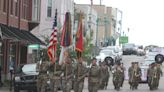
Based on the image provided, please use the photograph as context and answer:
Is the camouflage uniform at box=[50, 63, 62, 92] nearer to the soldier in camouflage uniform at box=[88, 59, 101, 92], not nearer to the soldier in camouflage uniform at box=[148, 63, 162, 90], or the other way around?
the soldier in camouflage uniform at box=[88, 59, 101, 92]

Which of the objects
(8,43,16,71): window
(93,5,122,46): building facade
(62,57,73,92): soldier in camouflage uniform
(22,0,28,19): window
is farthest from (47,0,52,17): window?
(93,5,122,46): building facade

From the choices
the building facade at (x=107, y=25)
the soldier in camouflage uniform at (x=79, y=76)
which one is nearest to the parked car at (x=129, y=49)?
the building facade at (x=107, y=25)

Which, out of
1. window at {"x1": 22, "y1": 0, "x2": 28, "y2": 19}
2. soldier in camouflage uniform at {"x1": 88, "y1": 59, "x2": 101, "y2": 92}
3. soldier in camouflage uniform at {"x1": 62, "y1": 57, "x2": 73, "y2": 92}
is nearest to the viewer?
soldier in camouflage uniform at {"x1": 62, "y1": 57, "x2": 73, "y2": 92}

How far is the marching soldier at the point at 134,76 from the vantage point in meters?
33.9

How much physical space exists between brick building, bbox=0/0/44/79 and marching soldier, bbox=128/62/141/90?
7.40m

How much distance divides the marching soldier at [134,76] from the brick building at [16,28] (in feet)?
24.3

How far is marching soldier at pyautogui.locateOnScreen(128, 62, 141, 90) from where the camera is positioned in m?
33.9

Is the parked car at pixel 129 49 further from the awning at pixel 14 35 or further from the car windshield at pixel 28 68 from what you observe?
the car windshield at pixel 28 68

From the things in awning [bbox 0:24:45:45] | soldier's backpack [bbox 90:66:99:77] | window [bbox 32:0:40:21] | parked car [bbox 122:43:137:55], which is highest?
window [bbox 32:0:40:21]

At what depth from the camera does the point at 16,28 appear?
40.3m

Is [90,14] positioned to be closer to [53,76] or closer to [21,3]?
[21,3]

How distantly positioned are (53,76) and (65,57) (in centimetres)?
121

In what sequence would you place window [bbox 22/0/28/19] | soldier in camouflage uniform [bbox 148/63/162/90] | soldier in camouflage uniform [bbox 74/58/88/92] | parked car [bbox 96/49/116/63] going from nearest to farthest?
1. soldier in camouflage uniform [bbox 74/58/88/92]
2. soldier in camouflage uniform [bbox 148/63/162/90]
3. window [bbox 22/0/28/19]
4. parked car [bbox 96/49/116/63]

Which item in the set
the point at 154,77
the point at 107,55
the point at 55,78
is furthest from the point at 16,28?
the point at 107,55
